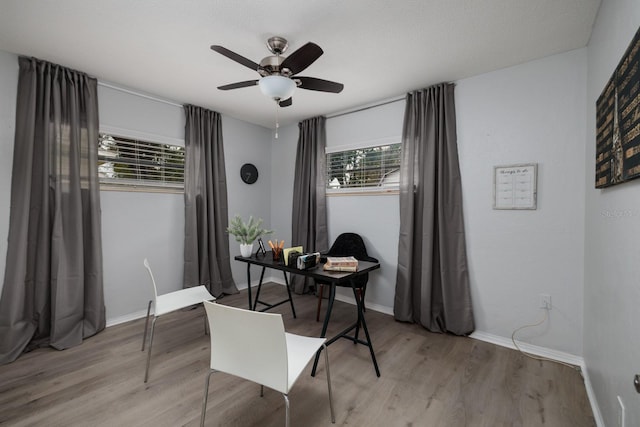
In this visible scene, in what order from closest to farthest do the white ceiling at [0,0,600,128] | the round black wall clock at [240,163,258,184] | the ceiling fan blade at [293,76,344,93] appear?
the white ceiling at [0,0,600,128] < the ceiling fan blade at [293,76,344,93] < the round black wall clock at [240,163,258,184]

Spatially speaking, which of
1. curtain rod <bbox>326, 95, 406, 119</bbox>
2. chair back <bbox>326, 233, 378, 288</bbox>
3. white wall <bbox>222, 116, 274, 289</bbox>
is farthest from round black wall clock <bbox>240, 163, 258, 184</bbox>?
chair back <bbox>326, 233, 378, 288</bbox>

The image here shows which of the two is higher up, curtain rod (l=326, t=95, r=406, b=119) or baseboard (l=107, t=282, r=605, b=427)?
curtain rod (l=326, t=95, r=406, b=119)

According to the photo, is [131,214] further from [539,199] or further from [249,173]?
[539,199]

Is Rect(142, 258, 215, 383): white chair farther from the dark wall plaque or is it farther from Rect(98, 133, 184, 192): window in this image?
the dark wall plaque

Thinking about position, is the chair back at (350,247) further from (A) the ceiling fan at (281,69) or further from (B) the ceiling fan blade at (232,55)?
(B) the ceiling fan blade at (232,55)

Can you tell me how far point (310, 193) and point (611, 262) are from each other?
2.93 m

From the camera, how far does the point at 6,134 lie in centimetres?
229

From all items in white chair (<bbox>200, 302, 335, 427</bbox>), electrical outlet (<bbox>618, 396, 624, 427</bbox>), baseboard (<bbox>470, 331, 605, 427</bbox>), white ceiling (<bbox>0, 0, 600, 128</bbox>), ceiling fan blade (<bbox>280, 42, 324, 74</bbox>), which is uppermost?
white ceiling (<bbox>0, 0, 600, 128</bbox>)

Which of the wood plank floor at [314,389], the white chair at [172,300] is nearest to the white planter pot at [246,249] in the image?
the white chair at [172,300]

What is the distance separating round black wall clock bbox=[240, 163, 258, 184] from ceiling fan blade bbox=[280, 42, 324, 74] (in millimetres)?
2310

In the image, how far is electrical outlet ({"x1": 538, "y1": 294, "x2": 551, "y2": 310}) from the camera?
2.30m

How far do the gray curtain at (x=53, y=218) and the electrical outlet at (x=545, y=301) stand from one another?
3986mm

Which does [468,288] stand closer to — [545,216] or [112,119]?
[545,216]

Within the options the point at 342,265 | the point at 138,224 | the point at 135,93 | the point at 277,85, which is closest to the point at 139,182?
the point at 138,224
